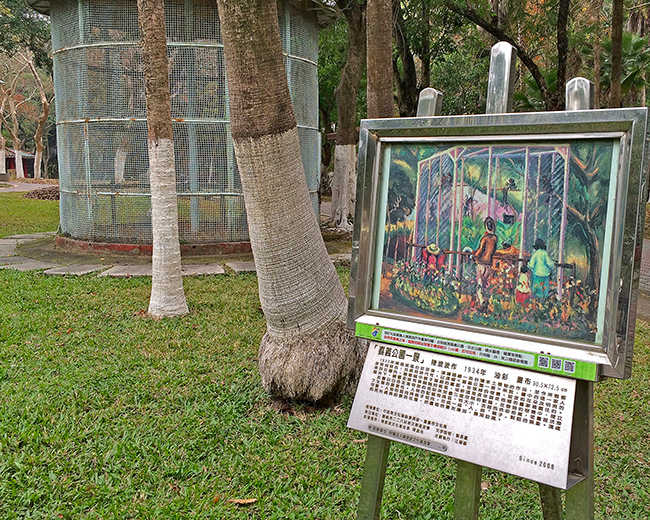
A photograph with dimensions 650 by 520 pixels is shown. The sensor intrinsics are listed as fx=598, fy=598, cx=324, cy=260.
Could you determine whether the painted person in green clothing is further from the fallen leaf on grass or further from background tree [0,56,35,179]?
background tree [0,56,35,179]

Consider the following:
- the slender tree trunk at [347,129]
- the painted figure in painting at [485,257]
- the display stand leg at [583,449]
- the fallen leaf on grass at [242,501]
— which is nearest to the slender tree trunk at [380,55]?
the painted figure in painting at [485,257]

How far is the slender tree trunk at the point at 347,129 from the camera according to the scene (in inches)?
485

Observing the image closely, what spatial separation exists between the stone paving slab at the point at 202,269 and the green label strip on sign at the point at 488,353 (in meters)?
6.54

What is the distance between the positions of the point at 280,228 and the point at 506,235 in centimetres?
185

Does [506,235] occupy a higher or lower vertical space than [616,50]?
lower

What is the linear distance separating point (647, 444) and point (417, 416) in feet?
8.29

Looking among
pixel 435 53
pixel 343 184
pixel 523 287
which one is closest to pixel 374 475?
pixel 523 287

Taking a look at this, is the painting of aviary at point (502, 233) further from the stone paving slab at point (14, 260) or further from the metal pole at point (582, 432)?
the stone paving slab at point (14, 260)

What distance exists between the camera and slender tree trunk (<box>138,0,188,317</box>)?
232 inches

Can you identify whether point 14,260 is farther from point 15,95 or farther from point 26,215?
point 15,95

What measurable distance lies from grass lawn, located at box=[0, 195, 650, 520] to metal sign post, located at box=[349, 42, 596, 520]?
40.2 inches

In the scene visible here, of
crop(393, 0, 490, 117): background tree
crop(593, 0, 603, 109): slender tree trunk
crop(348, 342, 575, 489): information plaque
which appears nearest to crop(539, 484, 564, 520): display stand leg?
crop(348, 342, 575, 489): information plaque

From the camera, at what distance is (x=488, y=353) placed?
6.91 ft

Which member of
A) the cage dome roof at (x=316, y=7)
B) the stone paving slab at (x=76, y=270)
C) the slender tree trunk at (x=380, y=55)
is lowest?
the stone paving slab at (x=76, y=270)
